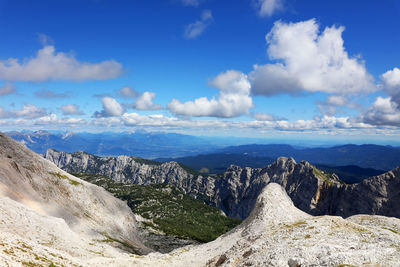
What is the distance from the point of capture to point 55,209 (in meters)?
93.2

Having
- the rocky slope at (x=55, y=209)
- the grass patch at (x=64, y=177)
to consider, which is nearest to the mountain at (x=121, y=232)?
the rocky slope at (x=55, y=209)

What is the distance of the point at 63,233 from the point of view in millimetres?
71562

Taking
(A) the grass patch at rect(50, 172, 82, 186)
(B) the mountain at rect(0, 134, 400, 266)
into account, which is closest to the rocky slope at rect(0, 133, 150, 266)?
(A) the grass patch at rect(50, 172, 82, 186)

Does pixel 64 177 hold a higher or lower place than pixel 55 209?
higher

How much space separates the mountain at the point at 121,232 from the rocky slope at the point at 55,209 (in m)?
0.29

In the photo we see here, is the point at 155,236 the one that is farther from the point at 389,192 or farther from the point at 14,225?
the point at 389,192

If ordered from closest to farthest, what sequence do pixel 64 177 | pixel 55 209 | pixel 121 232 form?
pixel 55 209, pixel 64 177, pixel 121 232

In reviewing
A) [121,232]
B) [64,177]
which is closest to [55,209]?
[64,177]

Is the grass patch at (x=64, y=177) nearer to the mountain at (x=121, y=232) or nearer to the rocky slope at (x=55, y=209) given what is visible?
the rocky slope at (x=55, y=209)

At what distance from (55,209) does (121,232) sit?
35734mm

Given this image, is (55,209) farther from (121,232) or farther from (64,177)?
(121,232)

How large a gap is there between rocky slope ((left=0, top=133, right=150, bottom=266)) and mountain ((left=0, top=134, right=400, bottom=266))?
291mm

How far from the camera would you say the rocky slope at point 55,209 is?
213 ft

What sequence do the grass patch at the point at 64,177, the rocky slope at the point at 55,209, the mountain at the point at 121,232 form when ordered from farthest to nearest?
the grass patch at the point at 64,177 < the rocky slope at the point at 55,209 < the mountain at the point at 121,232
